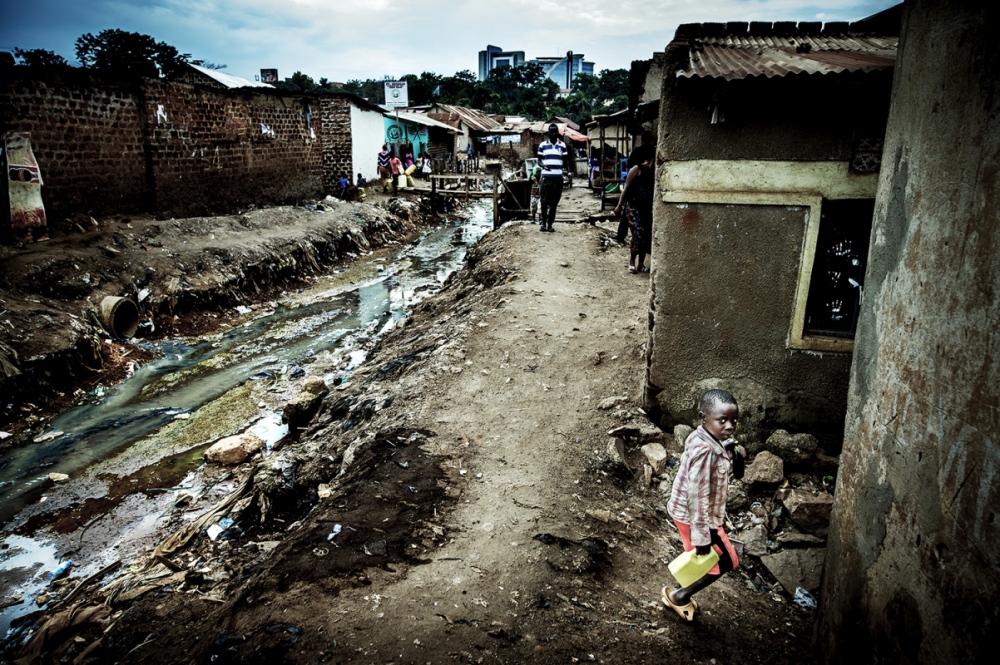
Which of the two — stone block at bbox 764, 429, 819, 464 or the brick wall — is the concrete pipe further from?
stone block at bbox 764, 429, 819, 464

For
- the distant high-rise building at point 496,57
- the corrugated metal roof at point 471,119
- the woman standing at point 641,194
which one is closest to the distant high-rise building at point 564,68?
the distant high-rise building at point 496,57

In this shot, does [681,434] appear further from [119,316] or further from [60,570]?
[119,316]

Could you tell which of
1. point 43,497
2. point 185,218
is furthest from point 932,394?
point 185,218

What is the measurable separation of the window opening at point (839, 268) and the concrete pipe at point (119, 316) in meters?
8.77

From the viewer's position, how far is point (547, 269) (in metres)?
9.02

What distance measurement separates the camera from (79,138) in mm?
9680

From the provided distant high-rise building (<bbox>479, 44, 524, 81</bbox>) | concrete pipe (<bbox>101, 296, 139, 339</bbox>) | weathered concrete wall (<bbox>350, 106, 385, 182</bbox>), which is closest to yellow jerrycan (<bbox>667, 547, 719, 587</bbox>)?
concrete pipe (<bbox>101, 296, 139, 339</bbox>)

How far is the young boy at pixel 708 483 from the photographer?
2.71 m

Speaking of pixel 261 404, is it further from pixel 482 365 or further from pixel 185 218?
pixel 185 218

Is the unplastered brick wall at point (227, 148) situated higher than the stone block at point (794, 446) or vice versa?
the unplastered brick wall at point (227, 148)

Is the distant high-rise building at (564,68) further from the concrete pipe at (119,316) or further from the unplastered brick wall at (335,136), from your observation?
the concrete pipe at (119,316)

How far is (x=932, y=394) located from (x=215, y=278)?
10.6 meters

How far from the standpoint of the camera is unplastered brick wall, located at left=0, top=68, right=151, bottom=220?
888cm

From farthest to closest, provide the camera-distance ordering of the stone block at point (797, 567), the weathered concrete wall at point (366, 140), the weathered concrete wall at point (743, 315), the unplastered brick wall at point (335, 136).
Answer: the weathered concrete wall at point (366, 140) → the unplastered brick wall at point (335, 136) → the weathered concrete wall at point (743, 315) → the stone block at point (797, 567)
